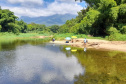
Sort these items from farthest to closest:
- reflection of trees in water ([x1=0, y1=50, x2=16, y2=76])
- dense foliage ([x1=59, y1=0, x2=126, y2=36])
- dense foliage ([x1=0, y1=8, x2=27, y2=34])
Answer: dense foliage ([x1=0, y1=8, x2=27, y2=34]), dense foliage ([x1=59, y1=0, x2=126, y2=36]), reflection of trees in water ([x1=0, y1=50, x2=16, y2=76])

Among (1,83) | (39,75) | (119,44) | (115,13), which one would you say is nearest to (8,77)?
(1,83)

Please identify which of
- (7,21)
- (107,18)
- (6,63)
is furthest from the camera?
(7,21)

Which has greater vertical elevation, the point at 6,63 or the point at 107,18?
the point at 107,18

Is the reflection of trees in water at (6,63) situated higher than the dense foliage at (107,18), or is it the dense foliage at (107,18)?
the dense foliage at (107,18)

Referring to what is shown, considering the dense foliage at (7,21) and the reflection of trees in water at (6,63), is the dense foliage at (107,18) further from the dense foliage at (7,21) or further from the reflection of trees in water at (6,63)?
the dense foliage at (7,21)

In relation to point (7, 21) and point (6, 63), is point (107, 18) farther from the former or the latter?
point (7, 21)

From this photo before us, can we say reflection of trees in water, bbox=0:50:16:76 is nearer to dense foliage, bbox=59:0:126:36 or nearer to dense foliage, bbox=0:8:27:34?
dense foliage, bbox=59:0:126:36

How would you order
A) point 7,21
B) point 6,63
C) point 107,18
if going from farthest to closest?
point 7,21 → point 107,18 → point 6,63

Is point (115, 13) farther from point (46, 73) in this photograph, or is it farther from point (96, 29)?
point (46, 73)

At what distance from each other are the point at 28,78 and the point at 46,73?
1.62m

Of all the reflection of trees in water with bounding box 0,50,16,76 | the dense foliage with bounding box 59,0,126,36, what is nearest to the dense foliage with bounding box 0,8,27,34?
the dense foliage with bounding box 59,0,126,36

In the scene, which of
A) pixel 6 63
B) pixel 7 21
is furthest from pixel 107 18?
pixel 7 21

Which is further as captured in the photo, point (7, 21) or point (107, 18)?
point (7, 21)

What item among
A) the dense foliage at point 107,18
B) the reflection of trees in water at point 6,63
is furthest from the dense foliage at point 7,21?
the reflection of trees in water at point 6,63
